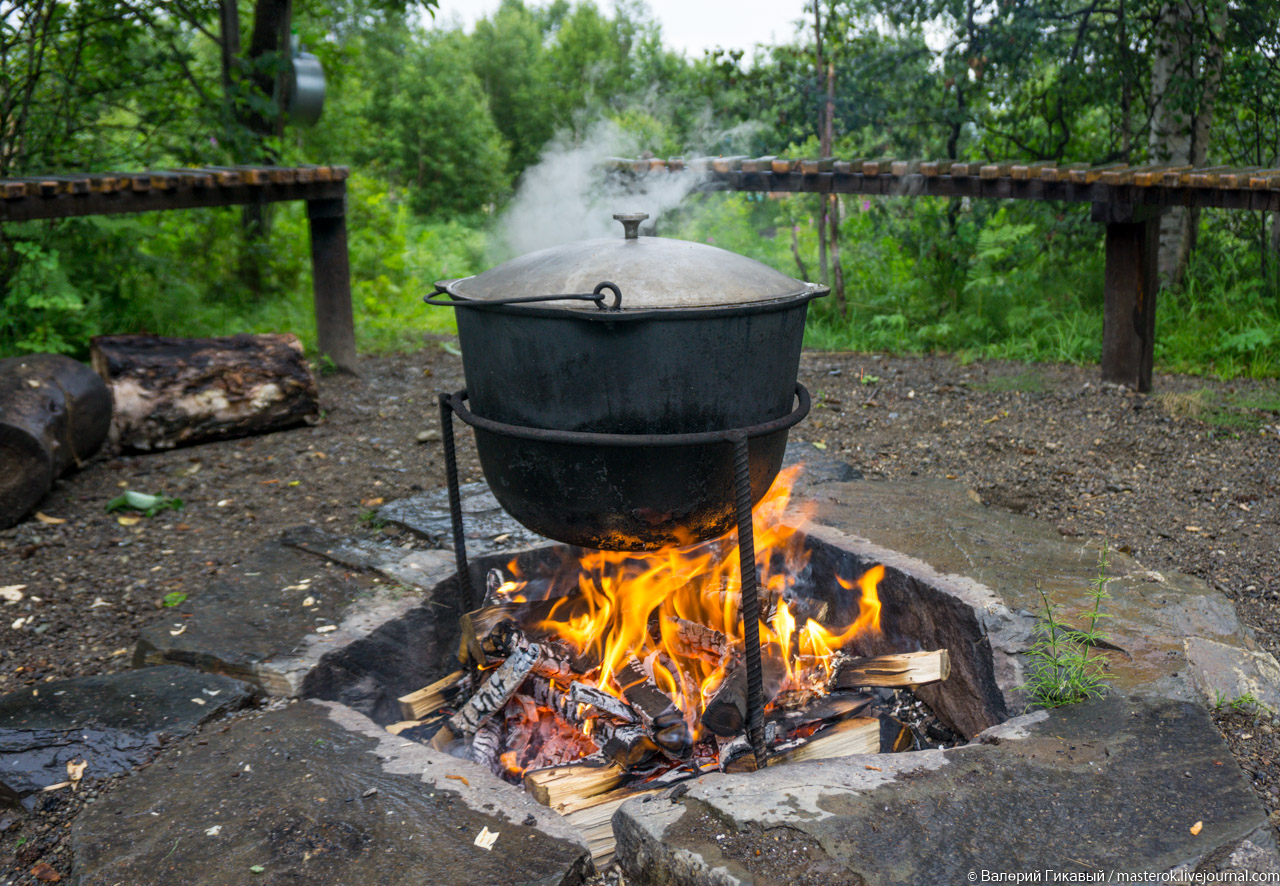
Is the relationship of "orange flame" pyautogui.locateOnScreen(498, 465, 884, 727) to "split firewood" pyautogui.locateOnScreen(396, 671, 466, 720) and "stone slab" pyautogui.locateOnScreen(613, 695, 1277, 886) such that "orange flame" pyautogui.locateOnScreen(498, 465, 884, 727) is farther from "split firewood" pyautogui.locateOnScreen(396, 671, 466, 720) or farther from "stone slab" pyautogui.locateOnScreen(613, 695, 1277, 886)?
"stone slab" pyautogui.locateOnScreen(613, 695, 1277, 886)

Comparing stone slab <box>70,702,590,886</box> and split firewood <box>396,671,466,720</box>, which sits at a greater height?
stone slab <box>70,702,590,886</box>

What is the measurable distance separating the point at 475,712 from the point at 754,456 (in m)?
1.07

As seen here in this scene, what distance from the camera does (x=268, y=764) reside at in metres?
2.26

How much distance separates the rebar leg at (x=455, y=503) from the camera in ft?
9.26

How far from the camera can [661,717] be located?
2.53 metres

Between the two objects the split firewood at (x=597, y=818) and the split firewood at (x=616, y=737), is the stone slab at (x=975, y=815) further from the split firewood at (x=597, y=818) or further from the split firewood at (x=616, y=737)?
the split firewood at (x=616, y=737)

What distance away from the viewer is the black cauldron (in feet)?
7.44

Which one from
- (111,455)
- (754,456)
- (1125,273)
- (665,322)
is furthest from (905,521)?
(111,455)

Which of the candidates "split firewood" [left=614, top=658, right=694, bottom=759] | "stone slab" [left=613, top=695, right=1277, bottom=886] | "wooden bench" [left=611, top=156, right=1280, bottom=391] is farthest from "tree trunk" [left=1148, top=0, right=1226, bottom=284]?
"split firewood" [left=614, top=658, right=694, bottom=759]

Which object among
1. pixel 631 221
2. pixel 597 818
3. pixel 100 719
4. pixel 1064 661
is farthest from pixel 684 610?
pixel 100 719

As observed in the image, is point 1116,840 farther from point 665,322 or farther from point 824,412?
point 824,412

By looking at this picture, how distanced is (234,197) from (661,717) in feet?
14.5

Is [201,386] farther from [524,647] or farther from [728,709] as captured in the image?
[728,709]

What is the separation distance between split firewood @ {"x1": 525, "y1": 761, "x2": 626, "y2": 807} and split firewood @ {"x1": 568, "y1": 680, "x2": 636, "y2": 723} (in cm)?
16
